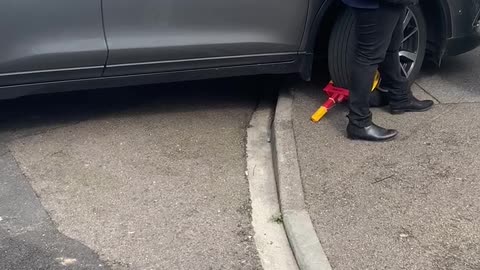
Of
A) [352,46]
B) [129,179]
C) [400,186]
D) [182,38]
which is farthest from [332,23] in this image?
[129,179]

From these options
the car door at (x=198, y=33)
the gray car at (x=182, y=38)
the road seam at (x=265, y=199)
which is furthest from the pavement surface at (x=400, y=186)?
the car door at (x=198, y=33)

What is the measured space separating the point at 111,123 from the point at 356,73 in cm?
185

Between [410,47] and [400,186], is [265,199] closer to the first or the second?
[400,186]

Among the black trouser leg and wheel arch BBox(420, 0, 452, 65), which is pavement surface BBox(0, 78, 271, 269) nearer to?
the black trouser leg

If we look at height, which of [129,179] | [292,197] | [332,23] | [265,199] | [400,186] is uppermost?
[332,23]

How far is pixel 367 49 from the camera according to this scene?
13.6 feet

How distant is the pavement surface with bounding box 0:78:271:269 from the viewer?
350 cm

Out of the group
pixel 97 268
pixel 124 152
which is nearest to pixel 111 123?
pixel 124 152

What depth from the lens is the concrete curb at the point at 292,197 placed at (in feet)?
10.9

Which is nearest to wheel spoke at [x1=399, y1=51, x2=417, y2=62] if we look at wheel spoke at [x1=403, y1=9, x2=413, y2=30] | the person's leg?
wheel spoke at [x1=403, y1=9, x2=413, y2=30]

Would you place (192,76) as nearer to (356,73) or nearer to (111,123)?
(111,123)

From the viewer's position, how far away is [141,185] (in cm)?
410

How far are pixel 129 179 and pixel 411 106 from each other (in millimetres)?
2061

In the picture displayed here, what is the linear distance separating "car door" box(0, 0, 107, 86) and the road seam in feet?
3.99
